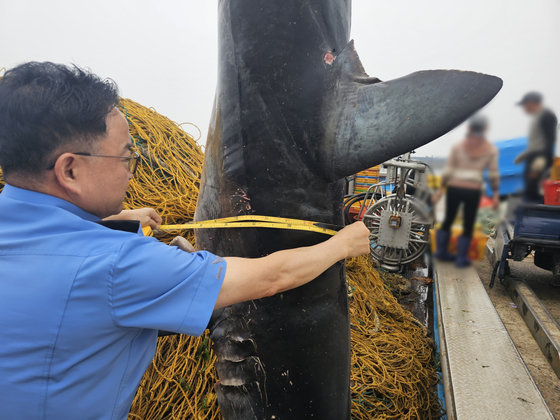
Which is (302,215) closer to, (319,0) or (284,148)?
(284,148)

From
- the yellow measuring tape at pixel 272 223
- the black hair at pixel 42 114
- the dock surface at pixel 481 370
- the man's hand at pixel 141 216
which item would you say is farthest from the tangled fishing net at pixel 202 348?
the black hair at pixel 42 114

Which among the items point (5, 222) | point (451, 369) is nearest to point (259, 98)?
point (5, 222)

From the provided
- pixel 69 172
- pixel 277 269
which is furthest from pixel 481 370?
pixel 69 172

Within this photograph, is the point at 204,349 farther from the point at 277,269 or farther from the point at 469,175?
the point at 469,175

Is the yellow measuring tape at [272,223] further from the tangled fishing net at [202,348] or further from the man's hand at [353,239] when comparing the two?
the tangled fishing net at [202,348]

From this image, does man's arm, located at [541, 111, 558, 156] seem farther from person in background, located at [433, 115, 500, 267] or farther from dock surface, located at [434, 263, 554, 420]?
dock surface, located at [434, 263, 554, 420]

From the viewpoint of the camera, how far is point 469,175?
0.59m

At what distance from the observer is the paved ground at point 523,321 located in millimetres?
3049

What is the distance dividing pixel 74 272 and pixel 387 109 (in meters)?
1.00

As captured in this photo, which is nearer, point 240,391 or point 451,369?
point 240,391

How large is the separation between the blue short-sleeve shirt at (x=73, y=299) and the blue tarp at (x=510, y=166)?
A: 77 cm

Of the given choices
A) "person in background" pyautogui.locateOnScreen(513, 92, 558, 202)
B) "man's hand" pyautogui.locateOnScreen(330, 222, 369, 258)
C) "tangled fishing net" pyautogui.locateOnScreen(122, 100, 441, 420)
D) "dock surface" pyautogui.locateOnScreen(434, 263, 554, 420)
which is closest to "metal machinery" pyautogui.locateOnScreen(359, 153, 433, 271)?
"tangled fishing net" pyautogui.locateOnScreen(122, 100, 441, 420)

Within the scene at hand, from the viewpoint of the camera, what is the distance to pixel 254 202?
4.13 feet

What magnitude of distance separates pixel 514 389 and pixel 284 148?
8.81ft
